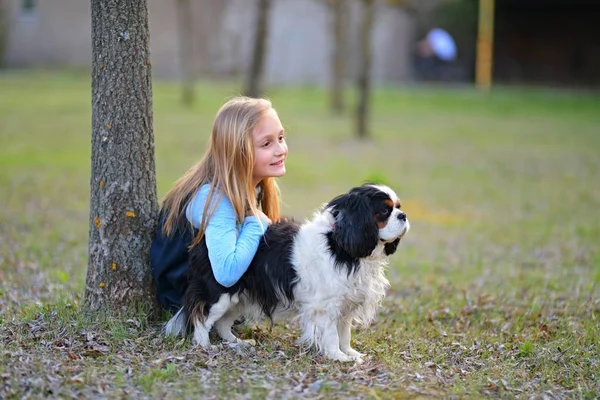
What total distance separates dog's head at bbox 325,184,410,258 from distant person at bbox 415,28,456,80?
96.7ft

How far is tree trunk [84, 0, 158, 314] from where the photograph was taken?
5.23m

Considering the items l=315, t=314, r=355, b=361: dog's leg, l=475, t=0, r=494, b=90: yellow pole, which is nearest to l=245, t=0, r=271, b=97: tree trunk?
l=315, t=314, r=355, b=361: dog's leg

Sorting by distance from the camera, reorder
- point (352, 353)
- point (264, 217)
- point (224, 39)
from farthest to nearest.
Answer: point (224, 39) → point (264, 217) → point (352, 353)

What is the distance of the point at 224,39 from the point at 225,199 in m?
29.2

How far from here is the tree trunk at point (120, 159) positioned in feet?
17.2

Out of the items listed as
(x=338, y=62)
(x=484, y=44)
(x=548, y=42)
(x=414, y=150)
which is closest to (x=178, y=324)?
(x=414, y=150)

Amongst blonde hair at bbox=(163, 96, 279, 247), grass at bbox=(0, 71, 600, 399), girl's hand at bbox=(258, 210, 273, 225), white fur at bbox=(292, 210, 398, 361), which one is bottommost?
grass at bbox=(0, 71, 600, 399)

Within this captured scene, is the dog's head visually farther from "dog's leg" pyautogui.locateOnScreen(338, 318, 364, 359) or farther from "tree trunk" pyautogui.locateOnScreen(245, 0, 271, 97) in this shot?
"tree trunk" pyautogui.locateOnScreen(245, 0, 271, 97)

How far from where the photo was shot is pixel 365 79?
61.4 ft

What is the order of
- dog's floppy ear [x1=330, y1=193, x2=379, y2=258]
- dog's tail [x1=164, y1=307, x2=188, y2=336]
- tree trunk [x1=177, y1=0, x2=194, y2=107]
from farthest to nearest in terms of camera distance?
tree trunk [x1=177, y1=0, x2=194, y2=107] < dog's tail [x1=164, y1=307, x2=188, y2=336] < dog's floppy ear [x1=330, y1=193, x2=379, y2=258]

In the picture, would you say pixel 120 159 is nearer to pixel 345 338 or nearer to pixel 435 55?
pixel 345 338

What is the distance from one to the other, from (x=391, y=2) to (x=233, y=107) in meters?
18.9

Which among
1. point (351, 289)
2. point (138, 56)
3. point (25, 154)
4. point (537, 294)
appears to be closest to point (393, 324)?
point (351, 289)

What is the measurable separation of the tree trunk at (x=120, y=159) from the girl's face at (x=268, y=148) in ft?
2.46
